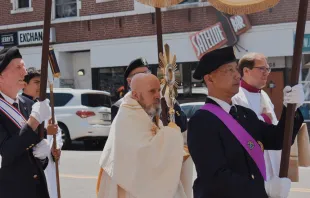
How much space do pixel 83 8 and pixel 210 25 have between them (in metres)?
5.26

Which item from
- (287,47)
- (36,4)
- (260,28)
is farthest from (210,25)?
(36,4)

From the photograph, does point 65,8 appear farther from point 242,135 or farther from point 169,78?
point 242,135

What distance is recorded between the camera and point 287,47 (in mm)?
15352

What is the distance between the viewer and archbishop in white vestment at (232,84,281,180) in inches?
162

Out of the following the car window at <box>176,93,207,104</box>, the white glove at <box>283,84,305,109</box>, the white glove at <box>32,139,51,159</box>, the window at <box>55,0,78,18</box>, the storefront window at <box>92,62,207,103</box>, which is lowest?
the car window at <box>176,93,207,104</box>

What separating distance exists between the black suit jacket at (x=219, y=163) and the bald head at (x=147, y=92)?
0.53 meters

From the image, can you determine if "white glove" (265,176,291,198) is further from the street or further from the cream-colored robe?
the street

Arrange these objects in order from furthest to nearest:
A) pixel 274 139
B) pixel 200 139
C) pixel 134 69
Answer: pixel 134 69 < pixel 274 139 < pixel 200 139

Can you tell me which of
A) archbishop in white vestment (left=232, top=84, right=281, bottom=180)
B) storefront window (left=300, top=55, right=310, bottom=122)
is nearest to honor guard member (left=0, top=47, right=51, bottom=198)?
archbishop in white vestment (left=232, top=84, right=281, bottom=180)

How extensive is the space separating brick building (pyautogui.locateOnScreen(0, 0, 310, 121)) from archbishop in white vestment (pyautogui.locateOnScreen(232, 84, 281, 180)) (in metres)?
11.2

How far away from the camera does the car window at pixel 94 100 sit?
13.1 meters

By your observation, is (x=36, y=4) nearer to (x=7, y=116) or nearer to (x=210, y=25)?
(x=210, y=25)

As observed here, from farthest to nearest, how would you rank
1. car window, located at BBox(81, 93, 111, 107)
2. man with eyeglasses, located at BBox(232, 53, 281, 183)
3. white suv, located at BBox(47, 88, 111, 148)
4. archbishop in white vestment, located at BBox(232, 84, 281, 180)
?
car window, located at BBox(81, 93, 111, 107) < white suv, located at BBox(47, 88, 111, 148) < man with eyeglasses, located at BBox(232, 53, 281, 183) < archbishop in white vestment, located at BBox(232, 84, 281, 180)

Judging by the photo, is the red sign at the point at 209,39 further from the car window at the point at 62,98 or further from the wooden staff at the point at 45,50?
the wooden staff at the point at 45,50
